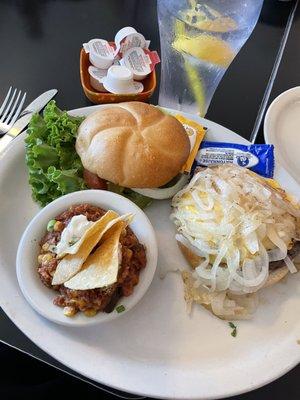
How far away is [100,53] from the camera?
5.25ft

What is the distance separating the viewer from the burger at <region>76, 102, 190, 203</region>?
1198mm

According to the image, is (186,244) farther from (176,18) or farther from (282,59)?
(282,59)

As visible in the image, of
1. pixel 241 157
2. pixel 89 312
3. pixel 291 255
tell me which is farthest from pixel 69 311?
pixel 241 157

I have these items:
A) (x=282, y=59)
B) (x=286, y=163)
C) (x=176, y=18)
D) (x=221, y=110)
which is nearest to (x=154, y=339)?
(x=286, y=163)

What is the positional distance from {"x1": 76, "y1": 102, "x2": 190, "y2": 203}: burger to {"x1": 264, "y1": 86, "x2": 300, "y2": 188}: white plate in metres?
0.41

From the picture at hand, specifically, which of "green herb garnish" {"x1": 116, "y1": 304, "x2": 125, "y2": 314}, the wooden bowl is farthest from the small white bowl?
the wooden bowl

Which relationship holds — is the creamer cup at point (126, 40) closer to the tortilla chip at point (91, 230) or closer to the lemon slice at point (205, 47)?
the lemon slice at point (205, 47)

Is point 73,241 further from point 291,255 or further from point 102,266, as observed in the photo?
point 291,255

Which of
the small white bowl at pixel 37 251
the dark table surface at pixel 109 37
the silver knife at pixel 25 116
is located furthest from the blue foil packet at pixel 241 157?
the silver knife at pixel 25 116

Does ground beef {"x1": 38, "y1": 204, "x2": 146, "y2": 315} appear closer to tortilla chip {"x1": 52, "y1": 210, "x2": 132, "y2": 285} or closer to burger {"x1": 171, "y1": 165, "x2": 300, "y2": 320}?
tortilla chip {"x1": 52, "y1": 210, "x2": 132, "y2": 285}

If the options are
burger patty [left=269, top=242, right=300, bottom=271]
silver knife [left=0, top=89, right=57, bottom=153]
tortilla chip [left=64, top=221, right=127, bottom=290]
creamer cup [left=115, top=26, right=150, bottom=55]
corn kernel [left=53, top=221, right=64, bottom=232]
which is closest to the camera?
tortilla chip [left=64, top=221, right=127, bottom=290]

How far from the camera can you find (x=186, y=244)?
4.01 feet

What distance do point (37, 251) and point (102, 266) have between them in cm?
20

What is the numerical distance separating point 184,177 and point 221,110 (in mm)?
451
